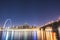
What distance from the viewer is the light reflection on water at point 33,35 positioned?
278 centimetres

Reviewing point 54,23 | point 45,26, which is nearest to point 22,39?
point 45,26

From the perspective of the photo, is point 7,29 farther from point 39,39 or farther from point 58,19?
point 58,19

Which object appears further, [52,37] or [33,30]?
[33,30]

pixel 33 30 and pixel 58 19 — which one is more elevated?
pixel 58 19

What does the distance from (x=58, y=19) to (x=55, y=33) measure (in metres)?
0.34

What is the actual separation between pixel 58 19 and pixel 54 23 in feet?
0.44

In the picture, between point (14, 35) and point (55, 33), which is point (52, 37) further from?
point (14, 35)

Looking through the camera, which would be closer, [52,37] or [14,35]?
[52,37]

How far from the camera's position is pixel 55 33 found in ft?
9.14

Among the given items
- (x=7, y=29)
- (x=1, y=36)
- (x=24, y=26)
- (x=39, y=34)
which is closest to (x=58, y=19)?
(x=39, y=34)

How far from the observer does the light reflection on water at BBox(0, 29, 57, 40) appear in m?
2.78

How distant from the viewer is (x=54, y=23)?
2.83 metres

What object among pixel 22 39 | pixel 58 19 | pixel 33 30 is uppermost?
pixel 58 19

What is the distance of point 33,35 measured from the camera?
115 inches
